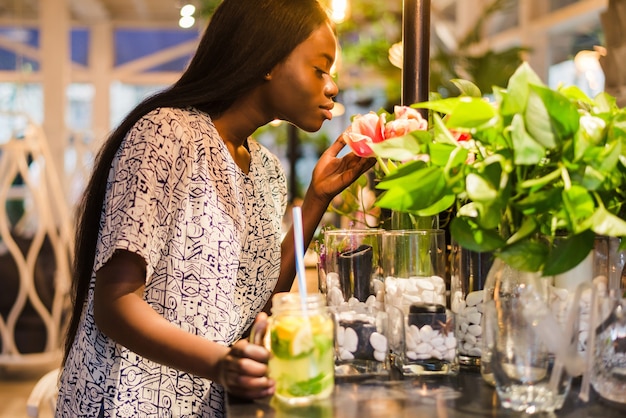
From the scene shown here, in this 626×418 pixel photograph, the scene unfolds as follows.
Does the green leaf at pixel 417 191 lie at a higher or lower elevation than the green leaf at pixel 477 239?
higher

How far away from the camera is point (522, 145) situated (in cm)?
87

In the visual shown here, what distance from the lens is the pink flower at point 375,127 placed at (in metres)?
1.13

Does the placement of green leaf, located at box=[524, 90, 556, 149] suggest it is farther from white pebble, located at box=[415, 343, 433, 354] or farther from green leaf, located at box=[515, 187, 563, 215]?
white pebble, located at box=[415, 343, 433, 354]

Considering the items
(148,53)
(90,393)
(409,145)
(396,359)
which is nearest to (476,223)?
(409,145)

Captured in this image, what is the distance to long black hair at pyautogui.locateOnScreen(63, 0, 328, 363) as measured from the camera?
1386 millimetres

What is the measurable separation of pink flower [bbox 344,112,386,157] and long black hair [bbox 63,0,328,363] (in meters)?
0.30

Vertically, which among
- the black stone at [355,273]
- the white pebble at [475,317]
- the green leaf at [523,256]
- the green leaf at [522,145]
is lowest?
the white pebble at [475,317]

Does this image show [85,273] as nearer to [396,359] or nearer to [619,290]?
Answer: [396,359]

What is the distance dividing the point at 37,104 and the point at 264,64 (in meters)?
8.21

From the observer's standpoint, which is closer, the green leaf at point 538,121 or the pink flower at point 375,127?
the green leaf at point 538,121

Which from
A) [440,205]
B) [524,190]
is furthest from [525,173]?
[440,205]

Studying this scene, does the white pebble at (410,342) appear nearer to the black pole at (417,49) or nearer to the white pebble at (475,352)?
the white pebble at (475,352)

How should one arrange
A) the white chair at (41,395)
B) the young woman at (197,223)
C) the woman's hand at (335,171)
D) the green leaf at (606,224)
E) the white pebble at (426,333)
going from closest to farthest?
the green leaf at (606,224) < the white pebble at (426,333) < the young woman at (197,223) < the woman's hand at (335,171) < the white chair at (41,395)

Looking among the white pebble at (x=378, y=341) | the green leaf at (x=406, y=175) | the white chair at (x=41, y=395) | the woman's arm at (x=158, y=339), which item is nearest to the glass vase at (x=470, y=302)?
the white pebble at (x=378, y=341)
